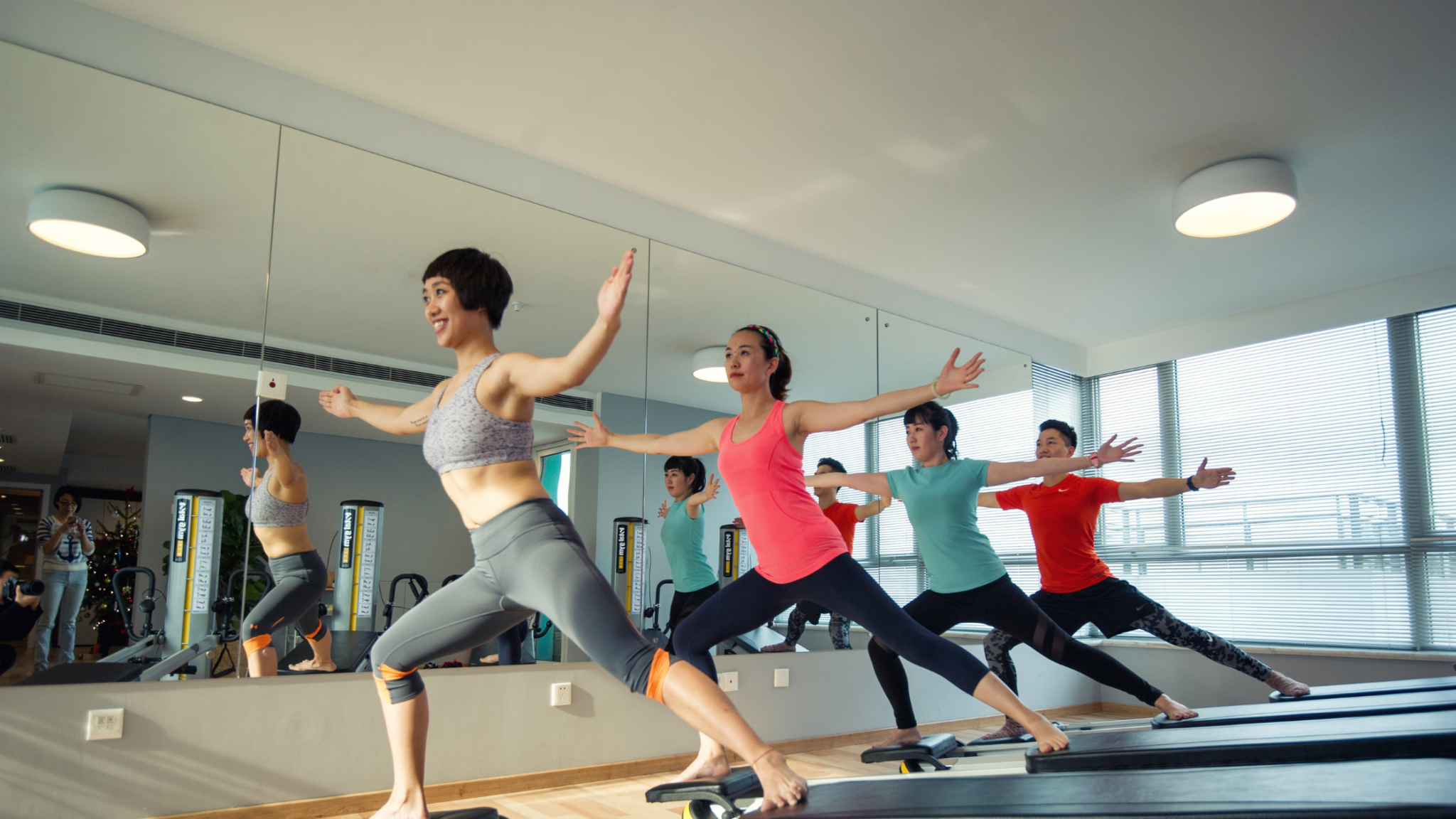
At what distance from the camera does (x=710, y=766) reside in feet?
7.83

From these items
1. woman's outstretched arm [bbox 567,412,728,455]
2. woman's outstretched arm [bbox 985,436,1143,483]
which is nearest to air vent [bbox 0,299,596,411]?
woman's outstretched arm [bbox 567,412,728,455]

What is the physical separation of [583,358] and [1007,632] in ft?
7.36

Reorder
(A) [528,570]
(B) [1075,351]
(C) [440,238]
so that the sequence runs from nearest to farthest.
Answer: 1. (A) [528,570]
2. (C) [440,238]
3. (B) [1075,351]

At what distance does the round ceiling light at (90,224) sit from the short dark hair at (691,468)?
2162mm

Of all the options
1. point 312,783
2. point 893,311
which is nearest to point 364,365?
point 312,783

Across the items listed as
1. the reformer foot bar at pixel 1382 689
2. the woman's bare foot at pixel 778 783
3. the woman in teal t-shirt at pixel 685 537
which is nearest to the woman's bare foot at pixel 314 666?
the woman in teal t-shirt at pixel 685 537

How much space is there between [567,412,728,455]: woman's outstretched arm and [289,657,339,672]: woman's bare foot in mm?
1142

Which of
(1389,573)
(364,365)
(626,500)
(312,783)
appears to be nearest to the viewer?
(312,783)

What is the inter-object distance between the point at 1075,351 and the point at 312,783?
5633 mm

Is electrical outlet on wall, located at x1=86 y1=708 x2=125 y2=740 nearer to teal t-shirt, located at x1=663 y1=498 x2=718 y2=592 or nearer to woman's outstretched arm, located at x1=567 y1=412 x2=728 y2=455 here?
woman's outstretched arm, located at x1=567 y1=412 x2=728 y2=455

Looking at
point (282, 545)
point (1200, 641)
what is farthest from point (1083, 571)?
point (282, 545)

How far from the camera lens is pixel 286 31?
282 centimetres

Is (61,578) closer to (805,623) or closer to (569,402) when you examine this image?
(569,402)

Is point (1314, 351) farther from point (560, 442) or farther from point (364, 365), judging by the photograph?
point (364, 365)
